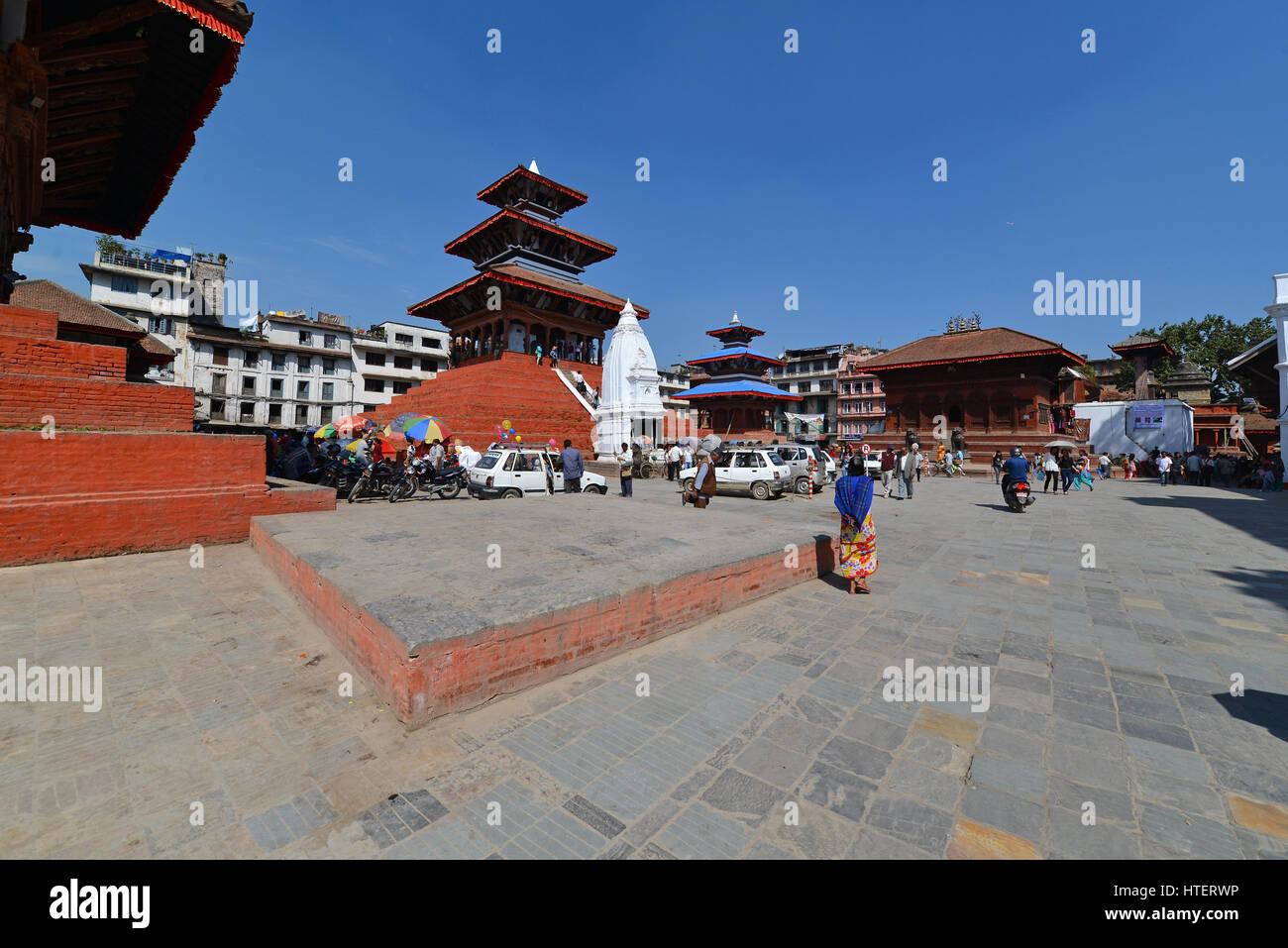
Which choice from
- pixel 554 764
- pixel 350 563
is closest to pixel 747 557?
pixel 554 764

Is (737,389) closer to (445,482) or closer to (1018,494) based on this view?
(1018,494)

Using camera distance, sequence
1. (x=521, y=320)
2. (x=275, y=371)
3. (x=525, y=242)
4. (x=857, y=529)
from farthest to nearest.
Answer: (x=275, y=371)
(x=525, y=242)
(x=521, y=320)
(x=857, y=529)

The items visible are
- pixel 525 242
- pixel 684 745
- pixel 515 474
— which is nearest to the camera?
pixel 684 745

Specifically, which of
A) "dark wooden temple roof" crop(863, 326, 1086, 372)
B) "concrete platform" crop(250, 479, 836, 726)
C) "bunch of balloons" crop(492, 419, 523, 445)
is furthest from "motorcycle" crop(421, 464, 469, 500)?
"dark wooden temple roof" crop(863, 326, 1086, 372)

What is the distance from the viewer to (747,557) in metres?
5.13

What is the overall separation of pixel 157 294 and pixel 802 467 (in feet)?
161

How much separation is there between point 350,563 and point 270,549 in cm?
221

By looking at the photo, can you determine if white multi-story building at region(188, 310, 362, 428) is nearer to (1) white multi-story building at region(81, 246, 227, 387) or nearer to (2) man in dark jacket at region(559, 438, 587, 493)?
(1) white multi-story building at region(81, 246, 227, 387)

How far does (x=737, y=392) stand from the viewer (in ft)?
117

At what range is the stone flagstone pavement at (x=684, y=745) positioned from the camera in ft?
6.86

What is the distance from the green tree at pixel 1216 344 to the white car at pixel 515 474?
172 ft

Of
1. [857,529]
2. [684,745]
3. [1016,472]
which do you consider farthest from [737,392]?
[684,745]

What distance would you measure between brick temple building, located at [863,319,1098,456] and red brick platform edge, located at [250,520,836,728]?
112 ft
